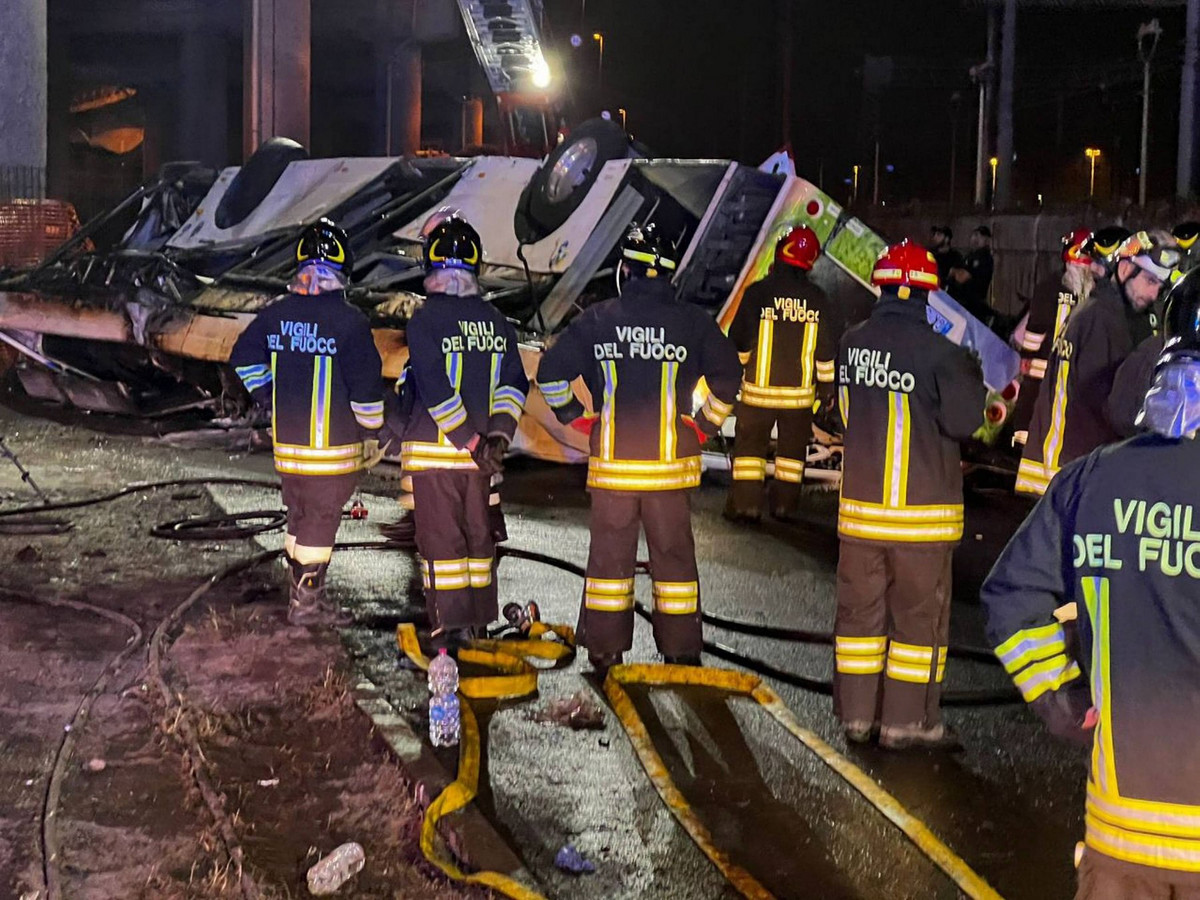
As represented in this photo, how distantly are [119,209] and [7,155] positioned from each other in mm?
5249

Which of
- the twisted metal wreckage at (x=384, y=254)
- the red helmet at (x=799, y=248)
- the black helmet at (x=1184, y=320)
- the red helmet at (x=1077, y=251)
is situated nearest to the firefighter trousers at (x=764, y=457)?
the red helmet at (x=799, y=248)

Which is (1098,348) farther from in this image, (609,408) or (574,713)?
(574,713)

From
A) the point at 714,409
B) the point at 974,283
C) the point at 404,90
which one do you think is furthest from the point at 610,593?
the point at 404,90

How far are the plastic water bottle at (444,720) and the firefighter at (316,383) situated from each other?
1.63 m

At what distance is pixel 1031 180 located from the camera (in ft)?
199

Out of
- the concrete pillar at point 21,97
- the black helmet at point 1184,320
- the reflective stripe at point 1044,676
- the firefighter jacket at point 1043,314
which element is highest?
the concrete pillar at point 21,97

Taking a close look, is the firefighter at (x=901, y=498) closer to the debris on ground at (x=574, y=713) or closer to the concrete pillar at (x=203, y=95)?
the debris on ground at (x=574, y=713)

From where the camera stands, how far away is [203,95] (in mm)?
31938

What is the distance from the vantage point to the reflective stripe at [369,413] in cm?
A: 615

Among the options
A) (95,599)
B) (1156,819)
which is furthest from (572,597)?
(1156,819)

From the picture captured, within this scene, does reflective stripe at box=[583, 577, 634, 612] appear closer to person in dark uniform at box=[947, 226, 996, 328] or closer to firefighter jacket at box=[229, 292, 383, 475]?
firefighter jacket at box=[229, 292, 383, 475]

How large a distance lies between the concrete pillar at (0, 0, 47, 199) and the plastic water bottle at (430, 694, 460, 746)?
53.7 ft

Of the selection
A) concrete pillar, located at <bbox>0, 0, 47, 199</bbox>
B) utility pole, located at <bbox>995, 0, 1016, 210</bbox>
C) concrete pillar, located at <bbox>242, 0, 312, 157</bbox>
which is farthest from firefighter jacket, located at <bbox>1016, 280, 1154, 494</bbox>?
concrete pillar, located at <bbox>242, 0, 312, 157</bbox>

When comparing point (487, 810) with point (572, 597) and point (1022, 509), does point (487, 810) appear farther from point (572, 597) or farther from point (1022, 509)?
point (1022, 509)
